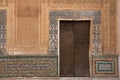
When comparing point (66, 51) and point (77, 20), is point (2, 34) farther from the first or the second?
point (77, 20)

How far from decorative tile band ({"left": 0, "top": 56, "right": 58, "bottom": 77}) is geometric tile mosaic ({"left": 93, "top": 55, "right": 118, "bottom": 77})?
118cm

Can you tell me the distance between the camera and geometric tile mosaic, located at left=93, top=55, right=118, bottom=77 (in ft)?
29.9

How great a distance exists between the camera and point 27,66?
909 centimetres

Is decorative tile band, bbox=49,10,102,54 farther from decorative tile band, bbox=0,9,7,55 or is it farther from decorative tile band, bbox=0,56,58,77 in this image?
decorative tile band, bbox=0,9,7,55

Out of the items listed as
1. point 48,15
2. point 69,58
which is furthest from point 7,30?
point 69,58

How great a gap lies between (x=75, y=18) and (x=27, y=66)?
1.98m

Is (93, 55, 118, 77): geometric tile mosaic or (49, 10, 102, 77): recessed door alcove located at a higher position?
(49, 10, 102, 77): recessed door alcove

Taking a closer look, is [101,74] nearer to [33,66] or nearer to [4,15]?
[33,66]

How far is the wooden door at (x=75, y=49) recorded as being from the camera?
30.8 feet

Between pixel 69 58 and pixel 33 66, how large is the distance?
1.11m

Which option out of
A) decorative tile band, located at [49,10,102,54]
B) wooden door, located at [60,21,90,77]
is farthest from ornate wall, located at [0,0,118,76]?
wooden door, located at [60,21,90,77]

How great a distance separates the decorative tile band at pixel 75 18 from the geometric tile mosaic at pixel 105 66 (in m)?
0.27

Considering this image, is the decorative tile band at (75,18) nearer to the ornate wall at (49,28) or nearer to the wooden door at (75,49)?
the ornate wall at (49,28)

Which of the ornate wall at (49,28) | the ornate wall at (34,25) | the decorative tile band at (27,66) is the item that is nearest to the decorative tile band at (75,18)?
the ornate wall at (49,28)
